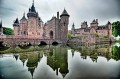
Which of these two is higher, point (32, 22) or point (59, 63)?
point (32, 22)

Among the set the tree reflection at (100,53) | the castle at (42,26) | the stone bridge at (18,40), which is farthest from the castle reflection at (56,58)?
the castle at (42,26)

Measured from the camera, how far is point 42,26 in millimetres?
18891

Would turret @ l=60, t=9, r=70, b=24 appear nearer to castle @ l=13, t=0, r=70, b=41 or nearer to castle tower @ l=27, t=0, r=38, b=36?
castle @ l=13, t=0, r=70, b=41

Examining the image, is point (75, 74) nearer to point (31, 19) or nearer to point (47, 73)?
point (47, 73)

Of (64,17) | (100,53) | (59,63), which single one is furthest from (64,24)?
(59,63)

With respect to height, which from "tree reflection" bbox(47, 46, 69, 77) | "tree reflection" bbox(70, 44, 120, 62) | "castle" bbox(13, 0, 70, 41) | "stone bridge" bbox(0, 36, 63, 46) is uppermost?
"castle" bbox(13, 0, 70, 41)

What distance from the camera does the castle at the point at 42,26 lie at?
1583 cm

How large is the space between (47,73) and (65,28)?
1289 centimetres

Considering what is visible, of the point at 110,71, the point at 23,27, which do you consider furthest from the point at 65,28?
the point at 110,71

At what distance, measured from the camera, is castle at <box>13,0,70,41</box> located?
15.8m

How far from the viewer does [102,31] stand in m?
23.9

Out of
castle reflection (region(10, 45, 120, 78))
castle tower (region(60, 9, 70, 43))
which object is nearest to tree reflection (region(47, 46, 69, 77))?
castle reflection (region(10, 45, 120, 78))

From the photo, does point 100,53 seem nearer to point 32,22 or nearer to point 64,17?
point 32,22

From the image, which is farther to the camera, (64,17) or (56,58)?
(64,17)
